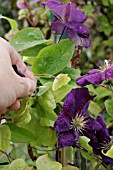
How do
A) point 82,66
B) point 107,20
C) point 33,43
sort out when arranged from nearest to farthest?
point 33,43 → point 107,20 → point 82,66

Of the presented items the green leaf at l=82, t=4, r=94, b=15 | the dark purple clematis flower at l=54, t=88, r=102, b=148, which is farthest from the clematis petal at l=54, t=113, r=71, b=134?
the green leaf at l=82, t=4, r=94, b=15

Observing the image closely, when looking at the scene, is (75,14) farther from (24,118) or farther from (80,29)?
(24,118)

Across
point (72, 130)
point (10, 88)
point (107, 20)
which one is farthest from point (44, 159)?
point (107, 20)

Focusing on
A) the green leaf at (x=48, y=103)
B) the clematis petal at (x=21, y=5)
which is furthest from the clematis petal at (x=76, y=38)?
the clematis petal at (x=21, y=5)

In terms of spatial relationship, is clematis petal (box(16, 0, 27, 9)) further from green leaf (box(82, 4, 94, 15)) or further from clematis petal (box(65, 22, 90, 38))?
clematis petal (box(65, 22, 90, 38))

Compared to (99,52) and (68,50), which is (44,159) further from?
(99,52)

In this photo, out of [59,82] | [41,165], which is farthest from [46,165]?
[59,82]
